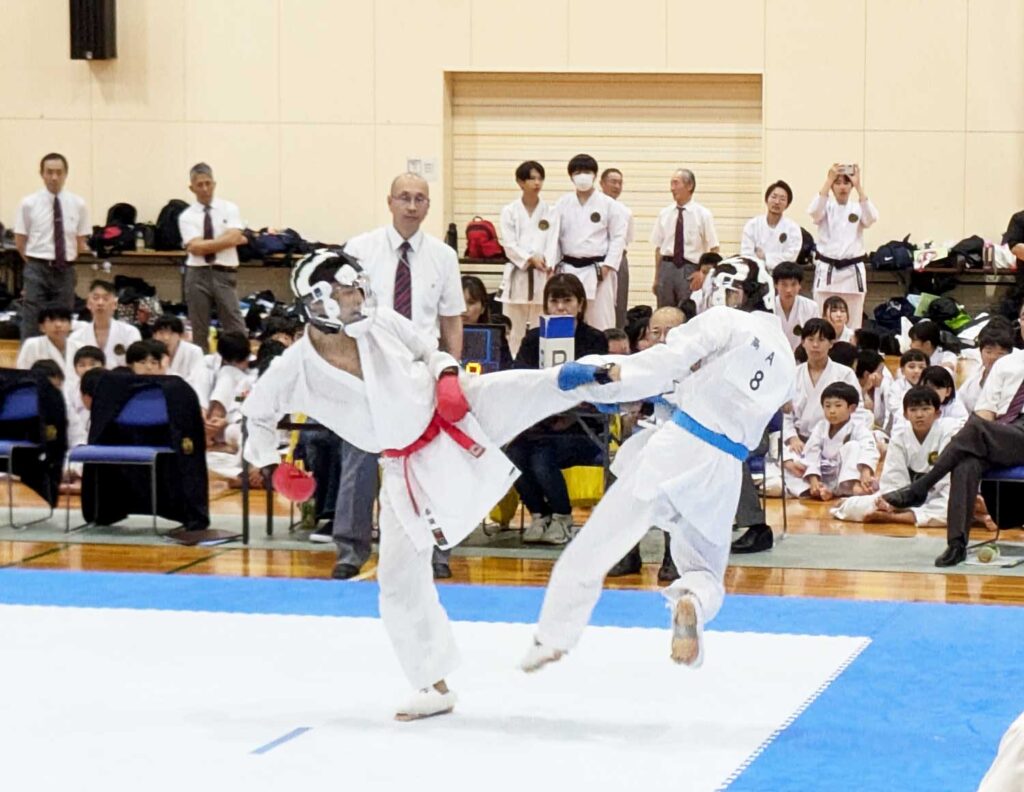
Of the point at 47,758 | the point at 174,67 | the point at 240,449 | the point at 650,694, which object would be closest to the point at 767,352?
the point at 650,694

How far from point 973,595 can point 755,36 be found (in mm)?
9205

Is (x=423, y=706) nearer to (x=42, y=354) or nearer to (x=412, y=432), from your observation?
(x=412, y=432)

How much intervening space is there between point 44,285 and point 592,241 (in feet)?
13.8

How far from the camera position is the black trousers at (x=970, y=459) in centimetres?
786

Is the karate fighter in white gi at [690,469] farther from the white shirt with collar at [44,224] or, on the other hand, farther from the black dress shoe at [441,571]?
the white shirt with collar at [44,224]

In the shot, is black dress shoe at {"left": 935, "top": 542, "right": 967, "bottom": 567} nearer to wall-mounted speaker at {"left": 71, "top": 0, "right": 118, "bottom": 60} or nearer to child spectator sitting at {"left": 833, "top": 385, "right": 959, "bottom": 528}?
child spectator sitting at {"left": 833, "top": 385, "right": 959, "bottom": 528}

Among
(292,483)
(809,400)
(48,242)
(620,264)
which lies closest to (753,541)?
(809,400)

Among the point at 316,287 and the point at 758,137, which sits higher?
the point at 758,137

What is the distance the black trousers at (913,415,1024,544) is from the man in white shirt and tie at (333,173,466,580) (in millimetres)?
2338

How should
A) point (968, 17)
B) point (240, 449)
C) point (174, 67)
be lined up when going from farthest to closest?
1. point (174, 67)
2. point (968, 17)
3. point (240, 449)

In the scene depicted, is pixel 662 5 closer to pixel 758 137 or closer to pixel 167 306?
pixel 758 137

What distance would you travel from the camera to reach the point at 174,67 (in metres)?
16.2

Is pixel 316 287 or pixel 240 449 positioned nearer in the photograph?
pixel 316 287

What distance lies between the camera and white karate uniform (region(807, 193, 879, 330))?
13.3 metres
